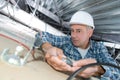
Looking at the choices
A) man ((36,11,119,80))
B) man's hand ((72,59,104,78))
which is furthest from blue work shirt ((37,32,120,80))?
man's hand ((72,59,104,78))

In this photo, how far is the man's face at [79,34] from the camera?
52.1 inches

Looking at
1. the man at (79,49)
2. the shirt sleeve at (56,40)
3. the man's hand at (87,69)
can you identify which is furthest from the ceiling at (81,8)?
the man's hand at (87,69)

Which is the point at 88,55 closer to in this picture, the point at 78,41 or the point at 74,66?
the point at 78,41

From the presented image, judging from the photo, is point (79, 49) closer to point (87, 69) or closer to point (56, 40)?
point (56, 40)

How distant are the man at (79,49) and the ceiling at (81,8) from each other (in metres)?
0.23

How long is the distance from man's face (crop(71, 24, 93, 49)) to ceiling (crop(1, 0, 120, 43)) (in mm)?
257

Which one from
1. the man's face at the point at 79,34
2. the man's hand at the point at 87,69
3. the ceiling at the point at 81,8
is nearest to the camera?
the man's hand at the point at 87,69

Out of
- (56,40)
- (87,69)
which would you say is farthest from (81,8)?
(87,69)

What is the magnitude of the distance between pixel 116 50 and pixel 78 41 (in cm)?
58

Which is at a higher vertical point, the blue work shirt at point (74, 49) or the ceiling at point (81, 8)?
the ceiling at point (81, 8)

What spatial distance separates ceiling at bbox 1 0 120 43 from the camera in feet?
5.06

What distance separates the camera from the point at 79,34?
134 cm

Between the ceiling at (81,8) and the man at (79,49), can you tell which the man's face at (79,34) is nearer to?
the man at (79,49)

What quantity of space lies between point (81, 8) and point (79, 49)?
1.58 ft
